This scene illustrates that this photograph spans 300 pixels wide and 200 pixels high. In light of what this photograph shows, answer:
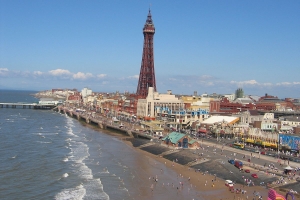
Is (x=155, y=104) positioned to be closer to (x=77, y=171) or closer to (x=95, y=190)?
(x=77, y=171)

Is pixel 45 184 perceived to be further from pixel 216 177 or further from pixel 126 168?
pixel 216 177

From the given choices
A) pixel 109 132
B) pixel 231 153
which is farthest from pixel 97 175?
pixel 109 132

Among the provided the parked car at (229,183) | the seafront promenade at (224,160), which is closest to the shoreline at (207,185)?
the parked car at (229,183)

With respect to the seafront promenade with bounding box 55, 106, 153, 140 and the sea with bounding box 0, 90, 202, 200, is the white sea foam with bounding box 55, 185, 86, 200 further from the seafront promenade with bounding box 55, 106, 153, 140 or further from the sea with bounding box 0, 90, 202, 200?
the seafront promenade with bounding box 55, 106, 153, 140

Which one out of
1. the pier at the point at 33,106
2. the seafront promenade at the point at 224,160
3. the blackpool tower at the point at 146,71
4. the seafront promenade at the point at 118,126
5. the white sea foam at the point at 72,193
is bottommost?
the white sea foam at the point at 72,193

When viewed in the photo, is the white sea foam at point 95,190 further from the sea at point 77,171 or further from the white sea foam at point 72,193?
the white sea foam at point 72,193

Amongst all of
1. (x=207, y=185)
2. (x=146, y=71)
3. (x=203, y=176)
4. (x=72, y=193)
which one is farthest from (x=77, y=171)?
(x=146, y=71)

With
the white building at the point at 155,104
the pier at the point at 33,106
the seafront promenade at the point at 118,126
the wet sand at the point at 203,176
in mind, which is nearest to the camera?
the wet sand at the point at 203,176

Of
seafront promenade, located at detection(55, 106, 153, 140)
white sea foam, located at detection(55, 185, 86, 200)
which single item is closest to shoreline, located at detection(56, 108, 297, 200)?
white sea foam, located at detection(55, 185, 86, 200)
